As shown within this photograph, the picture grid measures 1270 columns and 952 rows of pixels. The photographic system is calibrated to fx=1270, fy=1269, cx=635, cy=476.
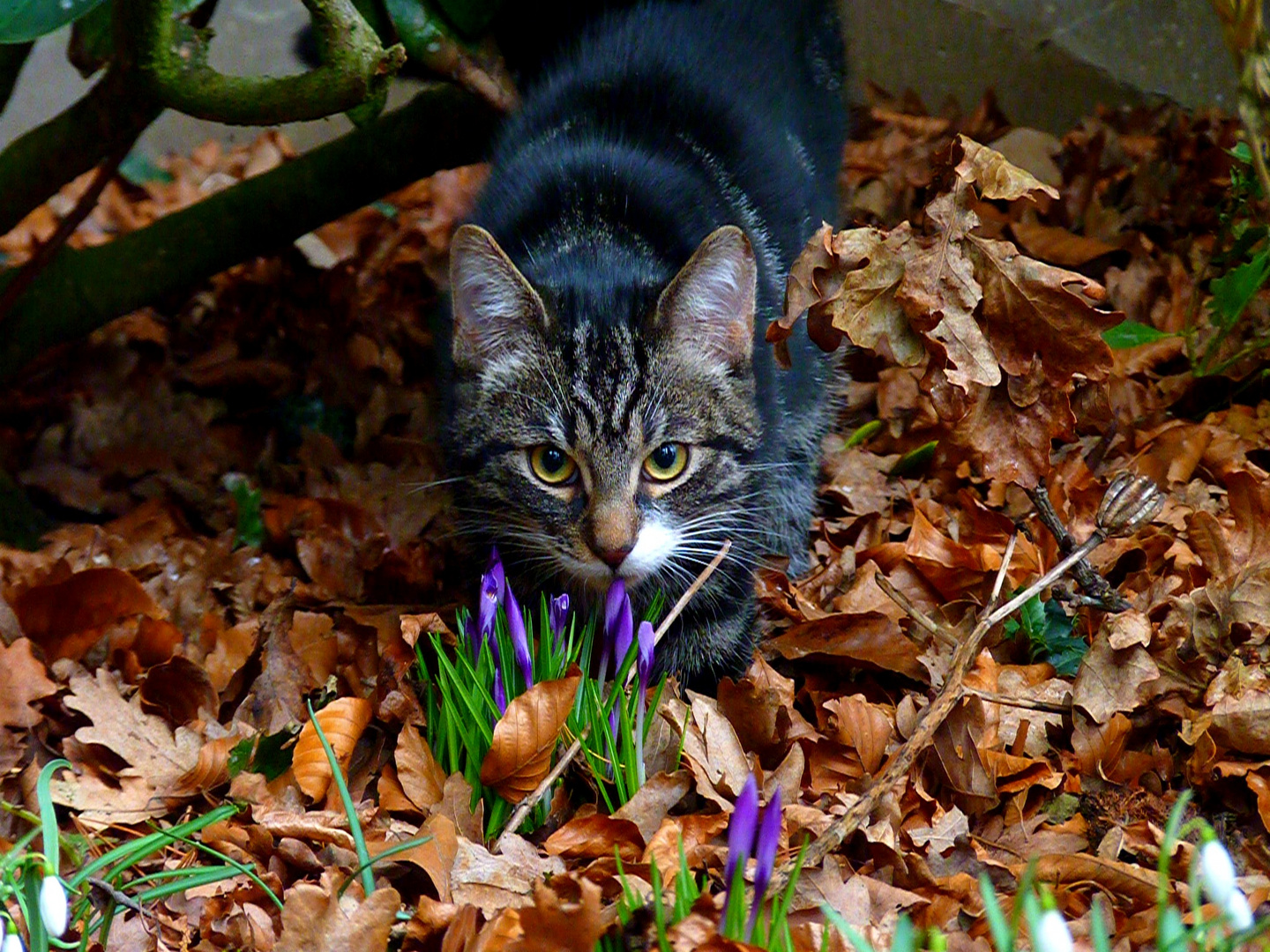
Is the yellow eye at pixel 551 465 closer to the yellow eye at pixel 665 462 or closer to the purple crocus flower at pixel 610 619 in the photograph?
the yellow eye at pixel 665 462

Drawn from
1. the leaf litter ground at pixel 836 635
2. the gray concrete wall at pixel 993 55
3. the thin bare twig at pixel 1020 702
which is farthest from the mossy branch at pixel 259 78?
the gray concrete wall at pixel 993 55

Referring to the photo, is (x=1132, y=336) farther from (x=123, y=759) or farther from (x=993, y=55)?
(x=123, y=759)

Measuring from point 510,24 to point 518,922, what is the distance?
2683 millimetres

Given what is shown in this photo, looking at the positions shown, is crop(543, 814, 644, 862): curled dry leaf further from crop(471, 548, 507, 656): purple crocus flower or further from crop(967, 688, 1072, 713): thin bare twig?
crop(967, 688, 1072, 713): thin bare twig

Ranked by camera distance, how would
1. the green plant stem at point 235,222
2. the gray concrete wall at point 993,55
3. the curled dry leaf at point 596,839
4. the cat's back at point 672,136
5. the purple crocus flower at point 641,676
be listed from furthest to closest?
the gray concrete wall at point 993,55 → the green plant stem at point 235,222 → the cat's back at point 672,136 → the purple crocus flower at point 641,676 → the curled dry leaf at point 596,839

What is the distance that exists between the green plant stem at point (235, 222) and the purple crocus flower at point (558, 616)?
6.02ft

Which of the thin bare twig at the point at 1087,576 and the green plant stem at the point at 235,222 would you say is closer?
the thin bare twig at the point at 1087,576

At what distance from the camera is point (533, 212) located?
3029 millimetres

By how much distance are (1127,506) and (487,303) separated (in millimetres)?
1295

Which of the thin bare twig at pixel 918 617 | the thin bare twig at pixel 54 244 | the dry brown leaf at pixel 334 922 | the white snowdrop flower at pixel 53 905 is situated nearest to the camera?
the white snowdrop flower at pixel 53 905

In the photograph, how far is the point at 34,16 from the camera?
213 centimetres

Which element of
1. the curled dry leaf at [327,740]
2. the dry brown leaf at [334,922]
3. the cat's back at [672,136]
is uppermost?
the cat's back at [672,136]

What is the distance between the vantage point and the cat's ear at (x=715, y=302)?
2.49 metres

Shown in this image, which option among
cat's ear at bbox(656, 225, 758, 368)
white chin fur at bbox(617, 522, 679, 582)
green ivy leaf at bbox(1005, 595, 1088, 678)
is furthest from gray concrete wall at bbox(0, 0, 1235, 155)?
white chin fur at bbox(617, 522, 679, 582)
